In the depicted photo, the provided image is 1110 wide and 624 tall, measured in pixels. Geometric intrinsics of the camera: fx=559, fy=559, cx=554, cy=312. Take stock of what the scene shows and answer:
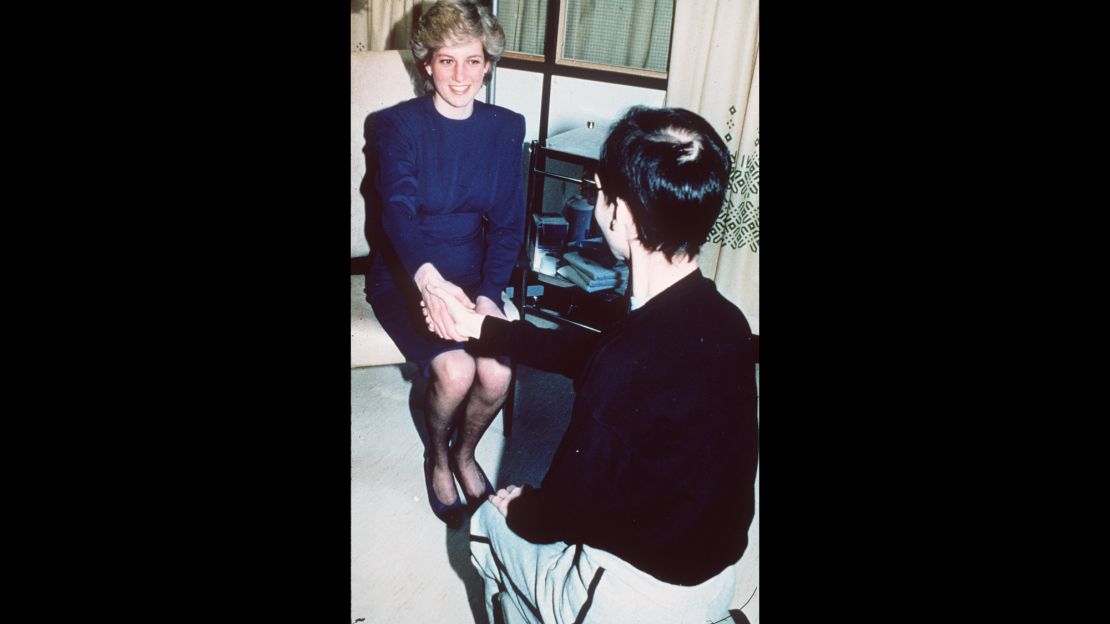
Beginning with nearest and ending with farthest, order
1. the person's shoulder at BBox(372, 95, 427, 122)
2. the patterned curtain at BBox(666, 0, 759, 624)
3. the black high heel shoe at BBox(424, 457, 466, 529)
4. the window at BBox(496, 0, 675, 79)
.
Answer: the patterned curtain at BBox(666, 0, 759, 624)
the window at BBox(496, 0, 675, 79)
the person's shoulder at BBox(372, 95, 427, 122)
the black high heel shoe at BBox(424, 457, 466, 529)

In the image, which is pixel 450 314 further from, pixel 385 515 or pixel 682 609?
pixel 682 609

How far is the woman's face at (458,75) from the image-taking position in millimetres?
1375

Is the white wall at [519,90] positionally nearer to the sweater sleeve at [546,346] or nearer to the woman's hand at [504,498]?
the sweater sleeve at [546,346]

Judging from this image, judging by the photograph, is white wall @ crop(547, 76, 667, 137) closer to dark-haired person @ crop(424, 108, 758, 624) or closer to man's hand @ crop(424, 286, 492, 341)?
→ dark-haired person @ crop(424, 108, 758, 624)

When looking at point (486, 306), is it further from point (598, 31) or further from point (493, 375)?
point (598, 31)

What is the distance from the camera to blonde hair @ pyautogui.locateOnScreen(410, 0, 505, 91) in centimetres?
133

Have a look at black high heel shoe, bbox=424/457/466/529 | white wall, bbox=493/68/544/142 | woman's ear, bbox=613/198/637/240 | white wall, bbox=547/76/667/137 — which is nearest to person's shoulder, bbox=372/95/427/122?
white wall, bbox=493/68/544/142

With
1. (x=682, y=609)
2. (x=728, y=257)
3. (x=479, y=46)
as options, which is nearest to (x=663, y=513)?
(x=682, y=609)

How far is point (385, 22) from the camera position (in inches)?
57.4

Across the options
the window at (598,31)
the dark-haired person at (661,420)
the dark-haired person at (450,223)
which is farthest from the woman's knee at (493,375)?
the window at (598,31)

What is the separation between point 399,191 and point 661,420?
3.33 feet

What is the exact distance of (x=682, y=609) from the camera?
104cm

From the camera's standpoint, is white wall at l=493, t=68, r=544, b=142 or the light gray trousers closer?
the light gray trousers

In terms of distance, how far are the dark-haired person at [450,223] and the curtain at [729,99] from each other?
44 centimetres
